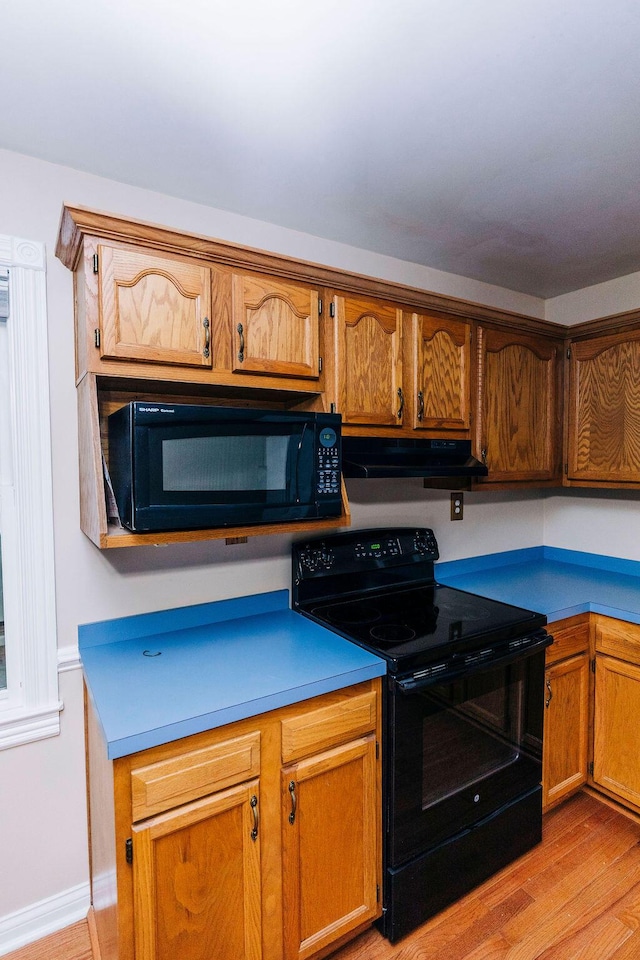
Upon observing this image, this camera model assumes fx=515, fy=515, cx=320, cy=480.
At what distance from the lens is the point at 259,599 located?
1.97 m

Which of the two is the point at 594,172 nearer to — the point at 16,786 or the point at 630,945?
the point at 630,945

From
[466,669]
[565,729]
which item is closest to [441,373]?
[466,669]

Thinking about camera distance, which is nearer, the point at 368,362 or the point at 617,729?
the point at 368,362

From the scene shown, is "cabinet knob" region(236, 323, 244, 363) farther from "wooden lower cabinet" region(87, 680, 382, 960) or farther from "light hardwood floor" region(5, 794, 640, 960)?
"light hardwood floor" region(5, 794, 640, 960)

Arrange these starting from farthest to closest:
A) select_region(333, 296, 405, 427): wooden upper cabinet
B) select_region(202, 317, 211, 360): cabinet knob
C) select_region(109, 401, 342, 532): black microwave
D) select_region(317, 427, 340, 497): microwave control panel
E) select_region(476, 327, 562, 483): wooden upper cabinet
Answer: select_region(476, 327, 562, 483): wooden upper cabinet, select_region(333, 296, 405, 427): wooden upper cabinet, select_region(317, 427, 340, 497): microwave control panel, select_region(202, 317, 211, 360): cabinet knob, select_region(109, 401, 342, 532): black microwave

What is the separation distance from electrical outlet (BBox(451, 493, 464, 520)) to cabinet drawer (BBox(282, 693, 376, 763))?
124 cm

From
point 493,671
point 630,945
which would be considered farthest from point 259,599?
point 630,945

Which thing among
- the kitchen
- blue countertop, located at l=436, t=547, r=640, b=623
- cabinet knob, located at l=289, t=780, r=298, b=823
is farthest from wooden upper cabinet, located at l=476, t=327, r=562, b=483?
cabinet knob, located at l=289, t=780, r=298, b=823

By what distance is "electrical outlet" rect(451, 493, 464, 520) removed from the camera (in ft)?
8.39

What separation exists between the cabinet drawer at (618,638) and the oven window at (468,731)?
0.49 m

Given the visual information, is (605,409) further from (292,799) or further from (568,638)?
(292,799)

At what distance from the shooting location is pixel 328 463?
1659 mm

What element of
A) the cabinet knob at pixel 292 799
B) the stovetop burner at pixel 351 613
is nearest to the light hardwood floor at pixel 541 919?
the cabinet knob at pixel 292 799

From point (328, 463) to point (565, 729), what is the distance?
150 cm
